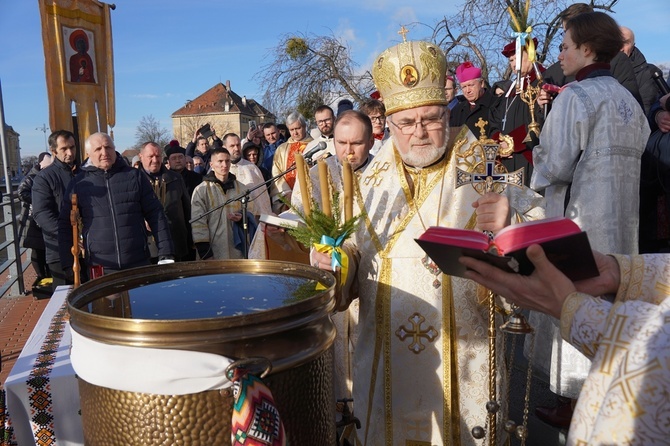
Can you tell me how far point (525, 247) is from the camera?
4.49 feet

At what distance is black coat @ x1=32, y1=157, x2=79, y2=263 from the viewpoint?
5.69 m

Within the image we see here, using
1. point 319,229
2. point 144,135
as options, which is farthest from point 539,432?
point 144,135

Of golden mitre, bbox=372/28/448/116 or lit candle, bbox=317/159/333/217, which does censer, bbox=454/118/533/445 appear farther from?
lit candle, bbox=317/159/333/217

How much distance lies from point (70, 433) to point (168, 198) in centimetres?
455

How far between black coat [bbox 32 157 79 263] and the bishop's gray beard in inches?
174

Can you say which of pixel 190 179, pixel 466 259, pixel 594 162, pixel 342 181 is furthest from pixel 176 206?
pixel 466 259

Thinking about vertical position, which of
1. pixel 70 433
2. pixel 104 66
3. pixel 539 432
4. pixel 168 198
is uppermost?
pixel 104 66

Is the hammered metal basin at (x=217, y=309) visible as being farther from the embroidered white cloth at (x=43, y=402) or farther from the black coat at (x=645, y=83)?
the black coat at (x=645, y=83)

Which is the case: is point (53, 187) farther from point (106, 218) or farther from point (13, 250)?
point (13, 250)

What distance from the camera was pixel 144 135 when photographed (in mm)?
53156

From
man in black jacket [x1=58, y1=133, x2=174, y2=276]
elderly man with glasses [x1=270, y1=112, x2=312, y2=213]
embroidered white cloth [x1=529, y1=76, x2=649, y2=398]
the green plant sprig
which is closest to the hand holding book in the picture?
the green plant sprig

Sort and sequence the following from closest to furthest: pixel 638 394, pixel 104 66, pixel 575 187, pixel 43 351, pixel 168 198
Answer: pixel 638 394
pixel 43 351
pixel 575 187
pixel 168 198
pixel 104 66

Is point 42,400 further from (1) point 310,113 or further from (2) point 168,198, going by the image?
(1) point 310,113

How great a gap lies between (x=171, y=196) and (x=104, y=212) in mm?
2005
